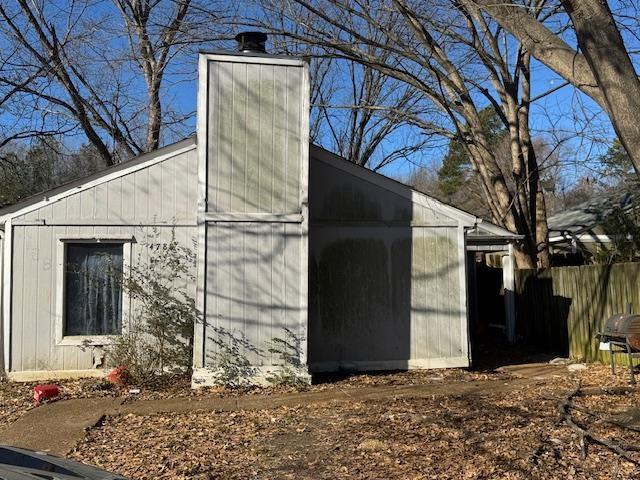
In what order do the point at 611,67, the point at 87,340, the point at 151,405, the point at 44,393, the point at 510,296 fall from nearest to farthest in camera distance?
the point at 611,67, the point at 151,405, the point at 44,393, the point at 87,340, the point at 510,296

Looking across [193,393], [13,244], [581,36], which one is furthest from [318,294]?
[581,36]

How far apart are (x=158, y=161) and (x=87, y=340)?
2.99m

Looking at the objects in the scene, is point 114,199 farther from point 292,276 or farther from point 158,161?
point 292,276

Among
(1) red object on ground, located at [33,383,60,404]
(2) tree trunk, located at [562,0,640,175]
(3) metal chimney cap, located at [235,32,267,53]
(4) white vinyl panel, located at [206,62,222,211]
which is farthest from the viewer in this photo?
(3) metal chimney cap, located at [235,32,267,53]

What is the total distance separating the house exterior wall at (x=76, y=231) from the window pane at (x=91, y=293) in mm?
202

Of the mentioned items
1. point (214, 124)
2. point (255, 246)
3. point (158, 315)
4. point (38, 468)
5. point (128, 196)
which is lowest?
point (38, 468)

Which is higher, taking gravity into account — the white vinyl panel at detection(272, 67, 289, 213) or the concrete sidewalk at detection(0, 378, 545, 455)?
the white vinyl panel at detection(272, 67, 289, 213)

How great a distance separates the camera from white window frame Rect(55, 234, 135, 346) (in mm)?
9430

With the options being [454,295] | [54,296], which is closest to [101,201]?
[54,296]

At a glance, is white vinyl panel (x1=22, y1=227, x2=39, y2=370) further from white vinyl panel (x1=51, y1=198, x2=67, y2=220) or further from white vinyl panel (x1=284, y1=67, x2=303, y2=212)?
white vinyl panel (x1=284, y1=67, x2=303, y2=212)

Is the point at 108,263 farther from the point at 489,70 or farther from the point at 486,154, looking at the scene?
the point at 489,70

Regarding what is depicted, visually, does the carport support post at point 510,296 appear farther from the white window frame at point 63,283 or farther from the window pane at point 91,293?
the window pane at point 91,293

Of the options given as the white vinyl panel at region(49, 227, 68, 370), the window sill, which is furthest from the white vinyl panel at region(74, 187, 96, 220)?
the window sill

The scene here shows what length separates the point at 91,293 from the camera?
9.59 metres
